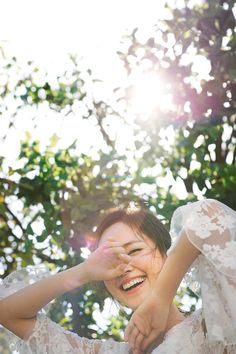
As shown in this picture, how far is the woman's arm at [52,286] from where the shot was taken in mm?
2105

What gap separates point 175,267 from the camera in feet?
6.15

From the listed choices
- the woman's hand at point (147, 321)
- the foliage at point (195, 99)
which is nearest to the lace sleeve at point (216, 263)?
the woman's hand at point (147, 321)

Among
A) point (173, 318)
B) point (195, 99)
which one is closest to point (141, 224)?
point (173, 318)

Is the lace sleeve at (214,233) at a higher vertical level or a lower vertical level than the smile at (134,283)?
higher

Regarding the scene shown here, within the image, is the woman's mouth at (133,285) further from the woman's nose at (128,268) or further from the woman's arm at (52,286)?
the woman's arm at (52,286)

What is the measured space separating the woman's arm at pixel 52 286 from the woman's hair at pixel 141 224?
30 cm

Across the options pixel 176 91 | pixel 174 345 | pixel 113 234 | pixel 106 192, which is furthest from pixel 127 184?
pixel 174 345

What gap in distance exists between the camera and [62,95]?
18.7ft

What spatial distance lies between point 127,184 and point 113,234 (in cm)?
233

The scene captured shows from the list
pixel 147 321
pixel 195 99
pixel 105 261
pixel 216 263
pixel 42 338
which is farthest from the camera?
pixel 195 99

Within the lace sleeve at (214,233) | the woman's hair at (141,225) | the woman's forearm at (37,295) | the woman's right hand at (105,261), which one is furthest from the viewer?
the woman's hair at (141,225)

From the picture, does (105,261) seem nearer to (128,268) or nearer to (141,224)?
(128,268)

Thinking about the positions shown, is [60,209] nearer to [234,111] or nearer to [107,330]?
[107,330]

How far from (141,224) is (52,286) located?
439 millimetres
